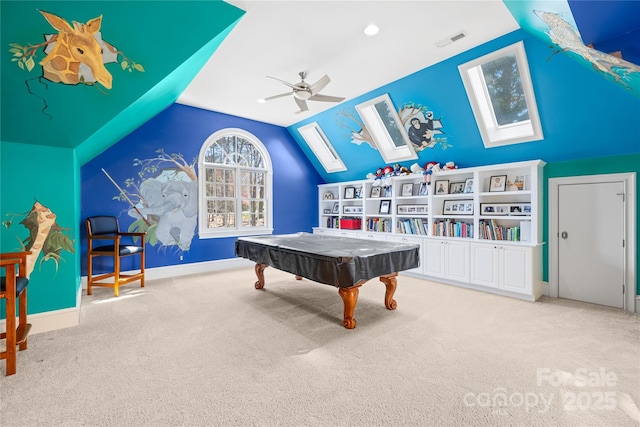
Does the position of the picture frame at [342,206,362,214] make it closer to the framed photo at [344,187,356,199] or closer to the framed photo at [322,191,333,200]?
the framed photo at [344,187,356,199]

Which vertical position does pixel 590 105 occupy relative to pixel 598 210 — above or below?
above

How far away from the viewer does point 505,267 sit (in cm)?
414

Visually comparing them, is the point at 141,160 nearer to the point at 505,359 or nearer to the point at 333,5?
the point at 333,5

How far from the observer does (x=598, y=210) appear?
3.74m

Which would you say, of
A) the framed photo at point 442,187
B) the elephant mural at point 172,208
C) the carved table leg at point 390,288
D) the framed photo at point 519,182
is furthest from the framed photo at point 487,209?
the elephant mural at point 172,208

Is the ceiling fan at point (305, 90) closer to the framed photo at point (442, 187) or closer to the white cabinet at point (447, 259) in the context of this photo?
the framed photo at point (442, 187)

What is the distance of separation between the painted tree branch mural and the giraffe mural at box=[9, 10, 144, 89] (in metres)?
1.38

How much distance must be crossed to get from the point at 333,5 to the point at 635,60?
247cm

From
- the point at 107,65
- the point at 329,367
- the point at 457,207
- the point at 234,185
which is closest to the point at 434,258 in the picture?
the point at 457,207

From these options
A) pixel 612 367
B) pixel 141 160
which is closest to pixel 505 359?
pixel 612 367

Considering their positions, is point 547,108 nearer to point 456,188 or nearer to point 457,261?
point 456,188

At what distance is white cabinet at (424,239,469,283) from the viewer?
4.60 meters

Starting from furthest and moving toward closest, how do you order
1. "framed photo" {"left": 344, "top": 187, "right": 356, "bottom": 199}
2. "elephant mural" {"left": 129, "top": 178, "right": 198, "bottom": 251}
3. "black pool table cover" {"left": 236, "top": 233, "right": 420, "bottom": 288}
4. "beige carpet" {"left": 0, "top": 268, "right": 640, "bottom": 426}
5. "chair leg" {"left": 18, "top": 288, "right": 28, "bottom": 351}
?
"framed photo" {"left": 344, "top": 187, "right": 356, "bottom": 199}, "elephant mural" {"left": 129, "top": 178, "right": 198, "bottom": 251}, "black pool table cover" {"left": 236, "top": 233, "right": 420, "bottom": 288}, "chair leg" {"left": 18, "top": 288, "right": 28, "bottom": 351}, "beige carpet" {"left": 0, "top": 268, "right": 640, "bottom": 426}

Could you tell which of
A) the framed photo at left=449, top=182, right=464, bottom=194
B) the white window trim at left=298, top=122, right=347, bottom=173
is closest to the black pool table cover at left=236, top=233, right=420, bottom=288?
the framed photo at left=449, top=182, right=464, bottom=194
